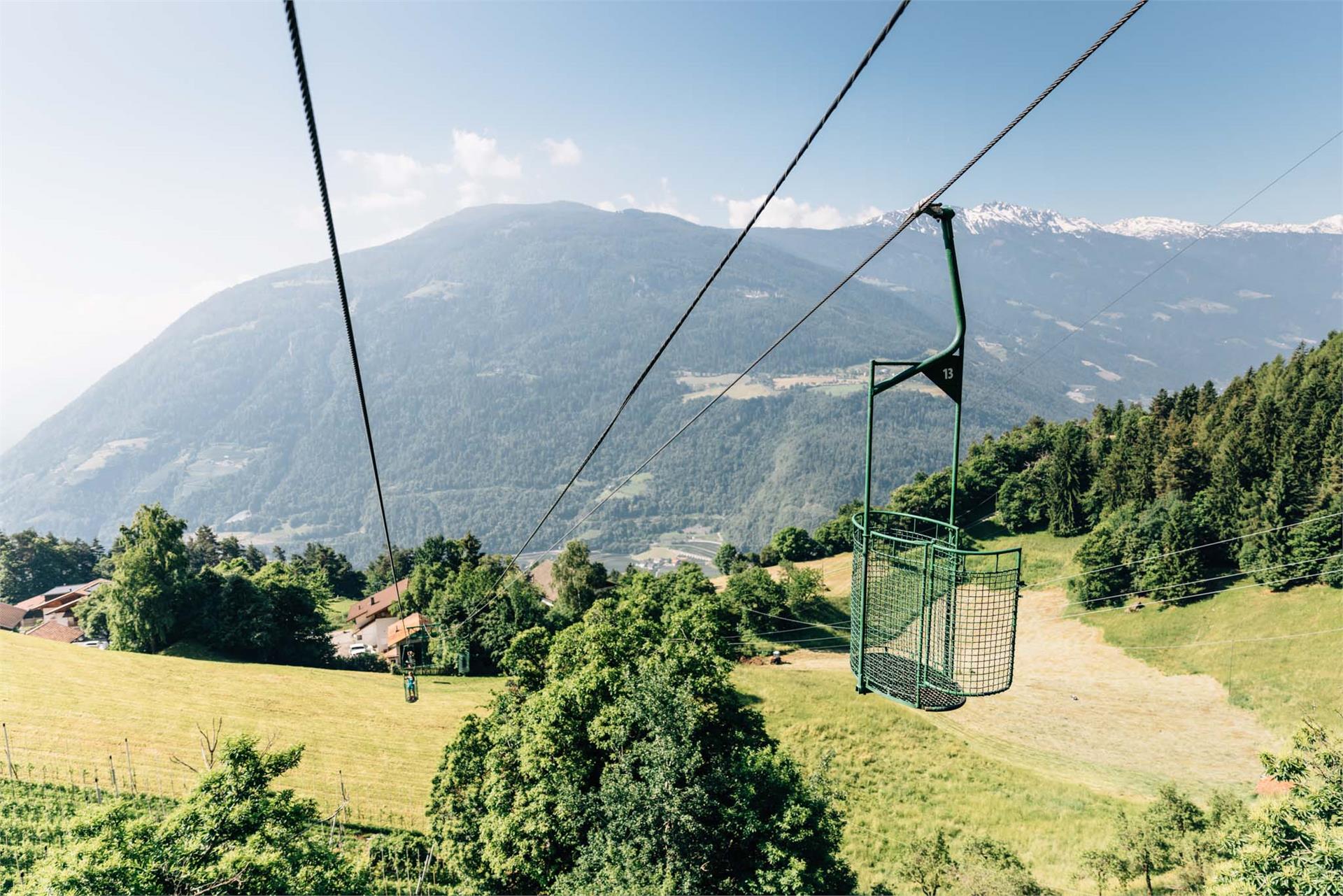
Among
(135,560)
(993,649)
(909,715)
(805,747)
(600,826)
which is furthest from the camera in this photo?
(135,560)

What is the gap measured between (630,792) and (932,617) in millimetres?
10196

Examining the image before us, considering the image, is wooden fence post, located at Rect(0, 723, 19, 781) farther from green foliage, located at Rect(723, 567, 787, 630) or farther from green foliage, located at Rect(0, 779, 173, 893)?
green foliage, located at Rect(723, 567, 787, 630)

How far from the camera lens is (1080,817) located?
71.5ft

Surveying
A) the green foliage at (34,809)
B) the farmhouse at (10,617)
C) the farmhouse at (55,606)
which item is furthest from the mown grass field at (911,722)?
the farmhouse at (10,617)

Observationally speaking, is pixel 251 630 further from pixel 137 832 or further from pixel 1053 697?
pixel 1053 697

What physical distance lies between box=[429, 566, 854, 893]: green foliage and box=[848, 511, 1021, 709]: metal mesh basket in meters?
8.83

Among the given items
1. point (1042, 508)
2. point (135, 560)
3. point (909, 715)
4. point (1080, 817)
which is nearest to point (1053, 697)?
point (909, 715)

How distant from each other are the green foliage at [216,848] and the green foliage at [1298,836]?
1632cm

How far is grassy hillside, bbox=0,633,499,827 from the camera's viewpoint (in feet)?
76.3

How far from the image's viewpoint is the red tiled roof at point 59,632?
52375 millimetres

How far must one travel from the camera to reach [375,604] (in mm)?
71625

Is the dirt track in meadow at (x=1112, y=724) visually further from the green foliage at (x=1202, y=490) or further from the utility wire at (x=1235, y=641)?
the green foliage at (x=1202, y=490)

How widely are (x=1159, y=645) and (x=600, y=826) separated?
126 ft

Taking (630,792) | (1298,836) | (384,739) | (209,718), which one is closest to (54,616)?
(209,718)
